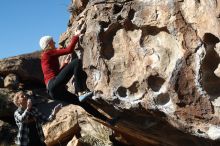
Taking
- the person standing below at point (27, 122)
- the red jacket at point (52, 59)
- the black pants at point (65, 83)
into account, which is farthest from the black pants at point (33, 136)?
the red jacket at point (52, 59)

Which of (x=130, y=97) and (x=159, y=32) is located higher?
(x=159, y=32)

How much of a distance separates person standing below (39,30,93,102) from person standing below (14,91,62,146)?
65 cm

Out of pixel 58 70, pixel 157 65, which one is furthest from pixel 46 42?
pixel 157 65

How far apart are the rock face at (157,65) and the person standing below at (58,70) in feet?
0.83

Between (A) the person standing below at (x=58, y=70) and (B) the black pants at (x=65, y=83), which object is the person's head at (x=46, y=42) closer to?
(A) the person standing below at (x=58, y=70)

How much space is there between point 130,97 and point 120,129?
1608 millimetres

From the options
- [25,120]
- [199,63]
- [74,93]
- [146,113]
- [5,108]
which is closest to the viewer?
[199,63]

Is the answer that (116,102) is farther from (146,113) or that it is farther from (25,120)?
(25,120)

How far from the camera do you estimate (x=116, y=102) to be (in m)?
9.33

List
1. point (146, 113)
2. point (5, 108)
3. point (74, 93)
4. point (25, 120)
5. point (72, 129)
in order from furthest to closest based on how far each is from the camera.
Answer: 1. point (5, 108)
2. point (72, 129)
3. point (74, 93)
4. point (146, 113)
5. point (25, 120)

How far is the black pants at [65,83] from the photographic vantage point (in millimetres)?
9180

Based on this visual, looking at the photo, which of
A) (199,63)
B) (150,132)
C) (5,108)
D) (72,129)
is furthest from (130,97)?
(5,108)

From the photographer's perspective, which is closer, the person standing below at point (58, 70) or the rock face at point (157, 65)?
the rock face at point (157, 65)

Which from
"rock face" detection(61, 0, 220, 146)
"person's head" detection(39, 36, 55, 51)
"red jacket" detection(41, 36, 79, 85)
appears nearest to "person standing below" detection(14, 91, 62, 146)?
"red jacket" detection(41, 36, 79, 85)
